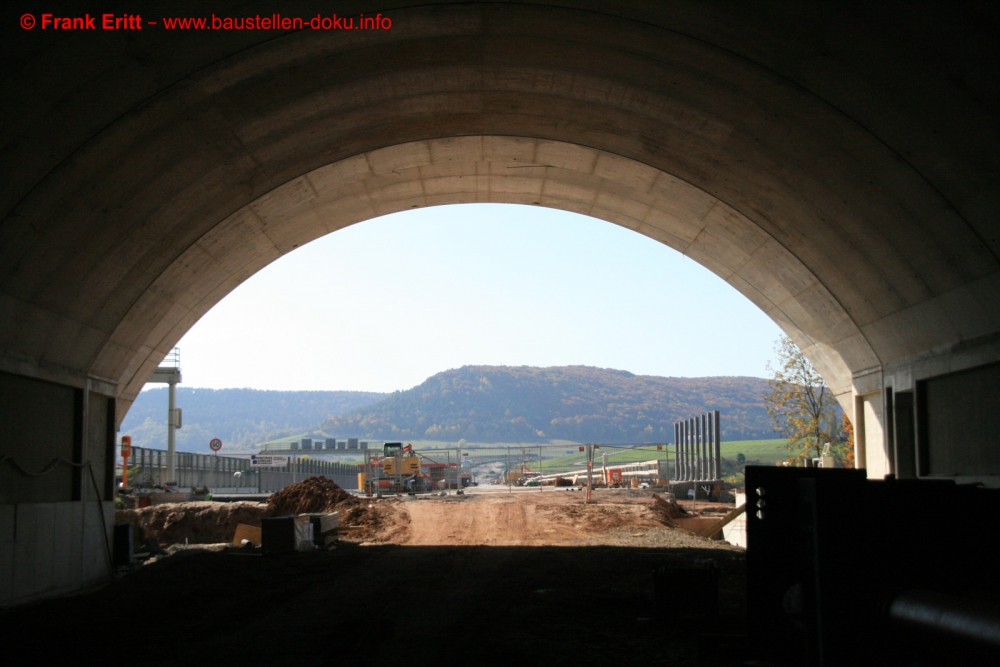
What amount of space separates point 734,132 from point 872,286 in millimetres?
3760

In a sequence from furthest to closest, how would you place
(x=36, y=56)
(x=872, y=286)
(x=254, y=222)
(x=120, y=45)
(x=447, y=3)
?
(x=254, y=222)
(x=872, y=286)
(x=447, y=3)
(x=120, y=45)
(x=36, y=56)

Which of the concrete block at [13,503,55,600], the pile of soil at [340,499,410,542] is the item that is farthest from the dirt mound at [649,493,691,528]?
the concrete block at [13,503,55,600]

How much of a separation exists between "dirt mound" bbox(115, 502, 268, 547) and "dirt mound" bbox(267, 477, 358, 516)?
584 millimetres

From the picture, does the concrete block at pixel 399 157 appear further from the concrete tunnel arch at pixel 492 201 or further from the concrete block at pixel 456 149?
the concrete block at pixel 456 149

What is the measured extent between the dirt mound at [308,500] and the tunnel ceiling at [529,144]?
39.9 feet

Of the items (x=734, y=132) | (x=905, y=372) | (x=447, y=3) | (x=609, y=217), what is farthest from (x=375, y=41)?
(x=905, y=372)

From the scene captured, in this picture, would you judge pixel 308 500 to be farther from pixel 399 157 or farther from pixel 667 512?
pixel 399 157

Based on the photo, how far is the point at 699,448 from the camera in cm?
4553

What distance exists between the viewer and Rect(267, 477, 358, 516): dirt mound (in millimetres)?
27844

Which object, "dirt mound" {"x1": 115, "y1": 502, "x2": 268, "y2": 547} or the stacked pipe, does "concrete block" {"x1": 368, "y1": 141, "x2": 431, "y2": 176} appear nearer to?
"dirt mound" {"x1": 115, "y1": 502, "x2": 268, "y2": 547}

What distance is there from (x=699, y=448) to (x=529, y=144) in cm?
3363

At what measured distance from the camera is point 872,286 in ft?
44.4

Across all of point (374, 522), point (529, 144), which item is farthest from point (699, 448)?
point (529, 144)

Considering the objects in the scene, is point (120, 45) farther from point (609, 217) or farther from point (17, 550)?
point (609, 217)
